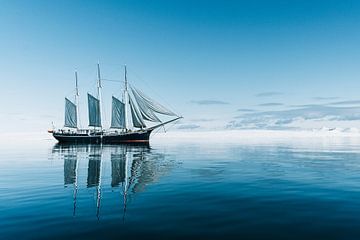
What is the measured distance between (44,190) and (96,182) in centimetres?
439

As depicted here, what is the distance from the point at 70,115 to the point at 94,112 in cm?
1481

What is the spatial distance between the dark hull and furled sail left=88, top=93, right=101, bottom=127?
602 cm

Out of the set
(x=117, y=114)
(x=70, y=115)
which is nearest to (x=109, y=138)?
(x=117, y=114)

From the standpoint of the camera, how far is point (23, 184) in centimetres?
2444

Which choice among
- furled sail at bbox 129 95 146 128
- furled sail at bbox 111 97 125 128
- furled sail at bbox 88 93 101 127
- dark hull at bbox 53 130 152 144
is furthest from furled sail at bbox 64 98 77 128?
furled sail at bbox 129 95 146 128

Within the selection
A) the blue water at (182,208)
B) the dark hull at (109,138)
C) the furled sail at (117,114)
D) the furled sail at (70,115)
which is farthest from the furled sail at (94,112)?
the blue water at (182,208)

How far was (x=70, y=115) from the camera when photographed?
137 m

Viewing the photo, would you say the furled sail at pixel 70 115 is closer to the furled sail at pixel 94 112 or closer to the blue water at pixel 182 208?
the furled sail at pixel 94 112

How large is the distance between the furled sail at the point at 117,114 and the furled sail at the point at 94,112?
8.93 metres

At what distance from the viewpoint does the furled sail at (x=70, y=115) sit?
13538cm

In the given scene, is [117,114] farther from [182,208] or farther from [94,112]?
[182,208]

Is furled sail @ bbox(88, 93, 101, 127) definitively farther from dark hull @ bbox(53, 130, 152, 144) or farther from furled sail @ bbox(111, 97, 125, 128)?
furled sail @ bbox(111, 97, 125, 128)

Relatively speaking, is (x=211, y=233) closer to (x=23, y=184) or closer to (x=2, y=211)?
(x=2, y=211)

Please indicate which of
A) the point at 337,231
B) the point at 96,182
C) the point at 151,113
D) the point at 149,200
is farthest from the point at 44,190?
the point at 151,113
